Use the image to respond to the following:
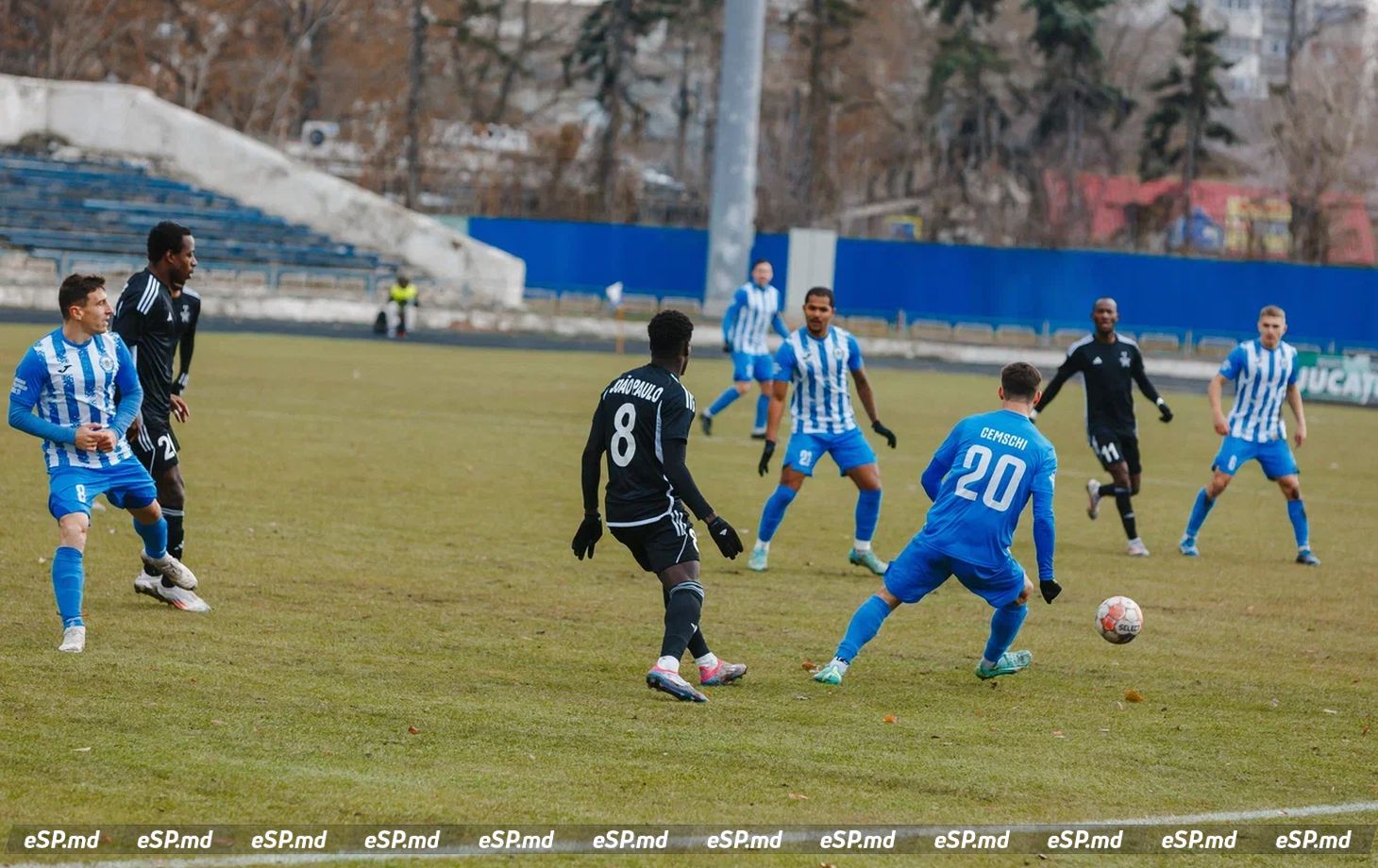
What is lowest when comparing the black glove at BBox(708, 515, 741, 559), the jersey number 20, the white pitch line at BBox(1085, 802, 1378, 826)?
the white pitch line at BBox(1085, 802, 1378, 826)

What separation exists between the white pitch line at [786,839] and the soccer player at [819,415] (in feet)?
19.7

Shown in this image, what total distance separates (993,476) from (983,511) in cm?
19

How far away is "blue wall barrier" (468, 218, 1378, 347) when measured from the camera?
51500 millimetres

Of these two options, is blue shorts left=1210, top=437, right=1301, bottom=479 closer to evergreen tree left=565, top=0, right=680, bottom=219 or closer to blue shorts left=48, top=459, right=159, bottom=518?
blue shorts left=48, top=459, right=159, bottom=518

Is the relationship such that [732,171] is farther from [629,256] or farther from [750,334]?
[750,334]

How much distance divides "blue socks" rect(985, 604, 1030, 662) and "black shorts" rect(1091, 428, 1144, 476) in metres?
6.29

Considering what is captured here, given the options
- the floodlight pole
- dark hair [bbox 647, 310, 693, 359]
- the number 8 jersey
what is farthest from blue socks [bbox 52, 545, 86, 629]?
the floodlight pole

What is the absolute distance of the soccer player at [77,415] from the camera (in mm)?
8609

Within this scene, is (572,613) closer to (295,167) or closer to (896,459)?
(896,459)

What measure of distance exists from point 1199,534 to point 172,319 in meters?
10.1

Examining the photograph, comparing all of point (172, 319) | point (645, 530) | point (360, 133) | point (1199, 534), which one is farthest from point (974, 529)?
point (360, 133)

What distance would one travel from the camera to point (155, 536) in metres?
9.55

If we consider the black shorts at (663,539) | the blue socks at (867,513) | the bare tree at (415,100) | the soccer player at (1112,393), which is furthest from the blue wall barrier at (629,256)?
the black shorts at (663,539)

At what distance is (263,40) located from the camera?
238 ft
